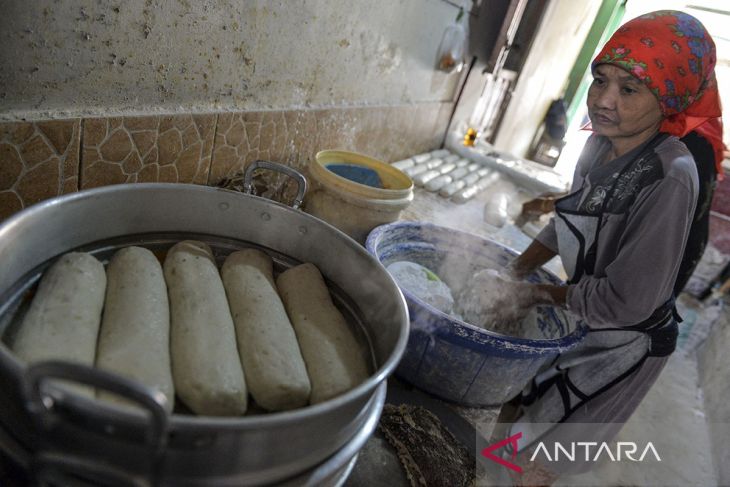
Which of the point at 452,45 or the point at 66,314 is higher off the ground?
the point at 452,45

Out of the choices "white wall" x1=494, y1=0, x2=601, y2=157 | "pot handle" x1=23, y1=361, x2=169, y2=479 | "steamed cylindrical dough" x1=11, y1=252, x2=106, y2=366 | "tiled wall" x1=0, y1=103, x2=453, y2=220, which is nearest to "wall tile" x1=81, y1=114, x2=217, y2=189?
"tiled wall" x1=0, y1=103, x2=453, y2=220

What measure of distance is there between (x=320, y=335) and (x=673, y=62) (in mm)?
1654

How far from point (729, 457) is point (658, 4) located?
10084 millimetres

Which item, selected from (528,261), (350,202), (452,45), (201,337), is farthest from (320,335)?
(452,45)

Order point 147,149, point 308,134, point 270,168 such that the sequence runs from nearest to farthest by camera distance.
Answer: point 270,168, point 147,149, point 308,134

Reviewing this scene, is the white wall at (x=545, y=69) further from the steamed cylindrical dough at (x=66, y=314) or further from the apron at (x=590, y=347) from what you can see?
the steamed cylindrical dough at (x=66, y=314)

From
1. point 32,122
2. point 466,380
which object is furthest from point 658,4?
point 32,122

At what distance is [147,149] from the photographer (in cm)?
161

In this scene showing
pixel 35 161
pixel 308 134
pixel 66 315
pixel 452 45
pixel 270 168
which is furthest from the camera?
pixel 452 45

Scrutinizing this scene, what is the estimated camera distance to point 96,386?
1.85 feet

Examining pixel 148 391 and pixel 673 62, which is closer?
pixel 148 391

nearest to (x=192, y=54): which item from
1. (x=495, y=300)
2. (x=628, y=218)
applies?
(x=495, y=300)

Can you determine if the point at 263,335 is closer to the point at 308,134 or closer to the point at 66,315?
the point at 66,315

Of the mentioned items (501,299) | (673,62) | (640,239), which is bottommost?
(501,299)
